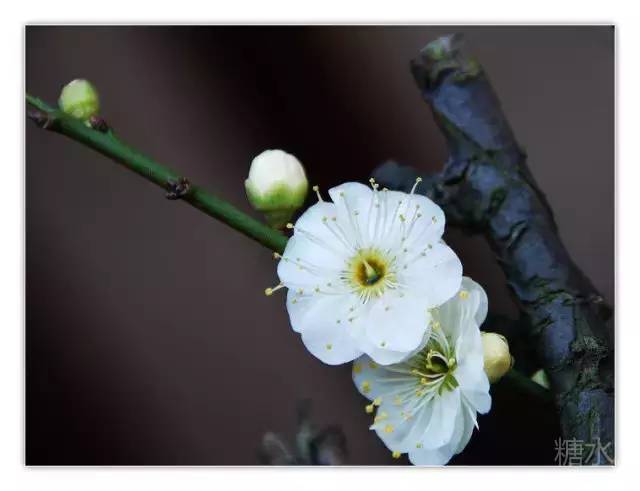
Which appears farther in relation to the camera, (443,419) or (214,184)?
(214,184)

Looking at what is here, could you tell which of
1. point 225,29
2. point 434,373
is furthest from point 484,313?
point 225,29

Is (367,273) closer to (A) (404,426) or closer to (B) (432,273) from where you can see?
(B) (432,273)

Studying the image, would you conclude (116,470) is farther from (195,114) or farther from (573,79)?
(573,79)

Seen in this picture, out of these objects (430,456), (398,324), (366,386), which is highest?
(398,324)

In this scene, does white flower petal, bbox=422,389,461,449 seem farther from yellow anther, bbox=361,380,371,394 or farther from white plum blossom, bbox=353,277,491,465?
yellow anther, bbox=361,380,371,394

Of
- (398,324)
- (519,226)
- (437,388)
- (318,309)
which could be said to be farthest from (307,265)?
(519,226)
